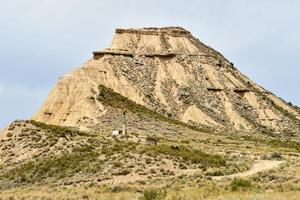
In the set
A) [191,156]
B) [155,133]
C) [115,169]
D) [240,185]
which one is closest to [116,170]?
[115,169]

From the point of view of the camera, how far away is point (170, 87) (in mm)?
111625

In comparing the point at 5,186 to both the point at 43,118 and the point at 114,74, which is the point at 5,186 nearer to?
the point at 43,118

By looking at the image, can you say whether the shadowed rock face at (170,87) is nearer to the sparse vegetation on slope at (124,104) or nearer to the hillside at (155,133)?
the hillside at (155,133)

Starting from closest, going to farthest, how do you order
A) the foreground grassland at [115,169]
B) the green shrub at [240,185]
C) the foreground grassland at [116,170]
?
the green shrub at [240,185]
the foreground grassland at [116,170]
the foreground grassland at [115,169]

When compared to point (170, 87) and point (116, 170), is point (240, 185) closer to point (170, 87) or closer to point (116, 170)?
point (116, 170)

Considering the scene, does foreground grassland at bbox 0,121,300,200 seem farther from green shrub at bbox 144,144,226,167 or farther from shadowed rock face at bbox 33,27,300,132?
shadowed rock face at bbox 33,27,300,132

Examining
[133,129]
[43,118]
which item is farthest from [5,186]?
[43,118]

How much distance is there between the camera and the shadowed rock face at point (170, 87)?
3935 inches

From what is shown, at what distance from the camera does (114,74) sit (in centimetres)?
10944

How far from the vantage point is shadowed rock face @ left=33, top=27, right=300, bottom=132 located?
328ft

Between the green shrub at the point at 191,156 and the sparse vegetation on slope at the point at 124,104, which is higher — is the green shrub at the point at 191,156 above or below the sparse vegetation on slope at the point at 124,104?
below

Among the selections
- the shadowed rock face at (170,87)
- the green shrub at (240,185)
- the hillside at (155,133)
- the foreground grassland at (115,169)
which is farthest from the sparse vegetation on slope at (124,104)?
the green shrub at (240,185)

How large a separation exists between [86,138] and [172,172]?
50.4 ft

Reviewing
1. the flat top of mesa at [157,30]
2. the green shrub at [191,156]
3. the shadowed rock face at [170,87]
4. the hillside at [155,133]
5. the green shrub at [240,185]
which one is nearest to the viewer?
the green shrub at [240,185]
